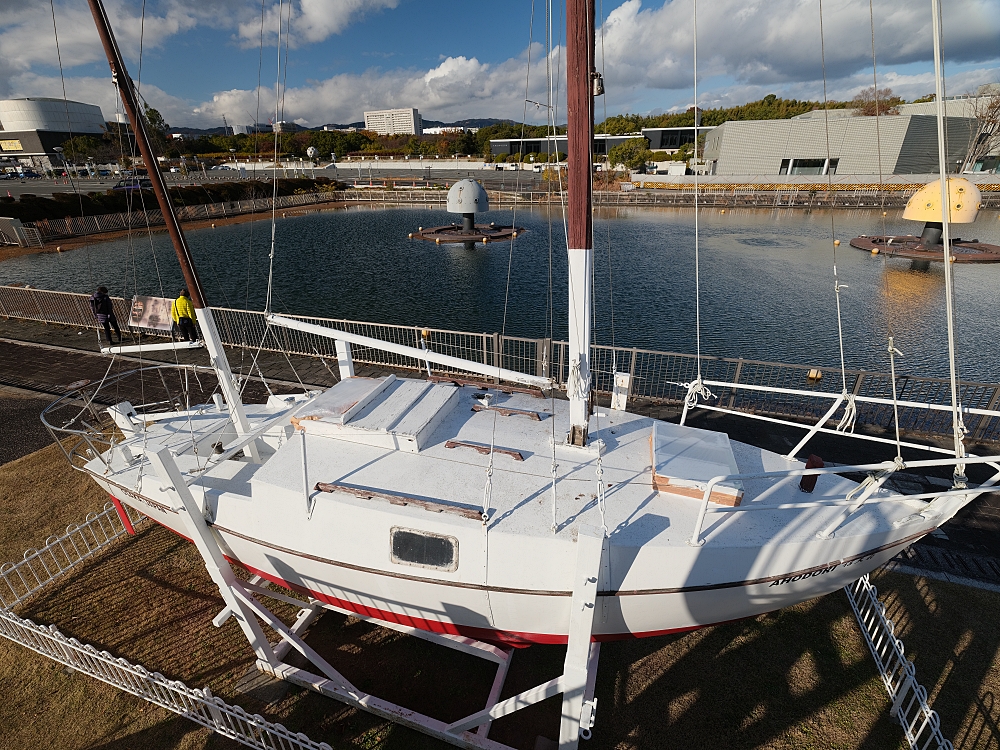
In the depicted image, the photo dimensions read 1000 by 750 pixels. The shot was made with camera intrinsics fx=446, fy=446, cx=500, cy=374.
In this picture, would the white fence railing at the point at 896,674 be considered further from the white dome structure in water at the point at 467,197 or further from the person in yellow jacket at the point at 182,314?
the white dome structure in water at the point at 467,197

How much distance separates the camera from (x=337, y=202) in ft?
245

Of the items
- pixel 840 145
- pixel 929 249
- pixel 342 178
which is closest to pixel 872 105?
pixel 840 145

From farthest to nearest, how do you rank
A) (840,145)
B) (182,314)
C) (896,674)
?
(840,145), (182,314), (896,674)

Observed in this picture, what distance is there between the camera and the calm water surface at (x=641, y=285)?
69.9 ft

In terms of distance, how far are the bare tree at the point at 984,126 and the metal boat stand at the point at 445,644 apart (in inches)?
3702

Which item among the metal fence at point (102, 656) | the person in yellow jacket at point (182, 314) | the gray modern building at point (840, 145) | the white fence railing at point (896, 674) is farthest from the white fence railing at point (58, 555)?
the gray modern building at point (840, 145)

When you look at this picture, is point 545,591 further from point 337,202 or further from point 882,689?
point 337,202

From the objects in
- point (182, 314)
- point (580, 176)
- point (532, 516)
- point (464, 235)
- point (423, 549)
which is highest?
point (464, 235)

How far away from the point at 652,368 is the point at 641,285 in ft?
42.7

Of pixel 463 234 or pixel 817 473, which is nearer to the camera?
pixel 817 473

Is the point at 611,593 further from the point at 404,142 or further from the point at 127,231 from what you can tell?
the point at 404,142

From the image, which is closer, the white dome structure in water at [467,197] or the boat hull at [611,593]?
the boat hull at [611,593]

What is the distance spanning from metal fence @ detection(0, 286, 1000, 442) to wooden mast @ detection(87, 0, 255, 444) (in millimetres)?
2545

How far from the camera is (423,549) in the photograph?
20.2 ft
